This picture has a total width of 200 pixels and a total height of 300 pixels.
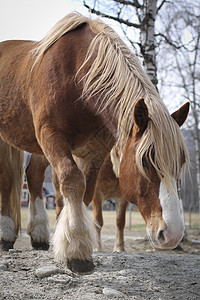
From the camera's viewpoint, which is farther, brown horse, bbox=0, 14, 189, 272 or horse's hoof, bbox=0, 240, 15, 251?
horse's hoof, bbox=0, 240, 15, 251

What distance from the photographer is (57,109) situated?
8.73 feet

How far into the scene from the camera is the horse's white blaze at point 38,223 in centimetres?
392

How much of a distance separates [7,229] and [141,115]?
2382mm

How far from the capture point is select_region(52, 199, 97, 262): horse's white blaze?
2.30m

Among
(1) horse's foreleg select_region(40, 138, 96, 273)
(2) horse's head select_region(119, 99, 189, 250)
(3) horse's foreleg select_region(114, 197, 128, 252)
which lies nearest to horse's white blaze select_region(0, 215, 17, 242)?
(1) horse's foreleg select_region(40, 138, 96, 273)

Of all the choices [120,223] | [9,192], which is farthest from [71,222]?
[120,223]

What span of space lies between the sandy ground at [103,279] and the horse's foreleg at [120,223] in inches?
82.8

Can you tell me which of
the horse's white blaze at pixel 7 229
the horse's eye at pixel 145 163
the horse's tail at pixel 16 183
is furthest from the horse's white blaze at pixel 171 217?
the horse's tail at pixel 16 183

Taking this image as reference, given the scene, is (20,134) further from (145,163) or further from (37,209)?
(145,163)

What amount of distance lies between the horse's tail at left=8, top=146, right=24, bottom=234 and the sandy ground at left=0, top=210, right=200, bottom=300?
0.85 meters

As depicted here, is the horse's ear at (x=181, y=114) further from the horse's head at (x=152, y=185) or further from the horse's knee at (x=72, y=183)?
the horse's knee at (x=72, y=183)

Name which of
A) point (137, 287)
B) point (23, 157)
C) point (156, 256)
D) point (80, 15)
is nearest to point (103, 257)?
point (156, 256)

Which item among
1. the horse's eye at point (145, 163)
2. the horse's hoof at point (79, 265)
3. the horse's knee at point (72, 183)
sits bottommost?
the horse's hoof at point (79, 265)

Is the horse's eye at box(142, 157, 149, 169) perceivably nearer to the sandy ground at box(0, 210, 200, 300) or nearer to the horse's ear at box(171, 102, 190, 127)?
the horse's ear at box(171, 102, 190, 127)
